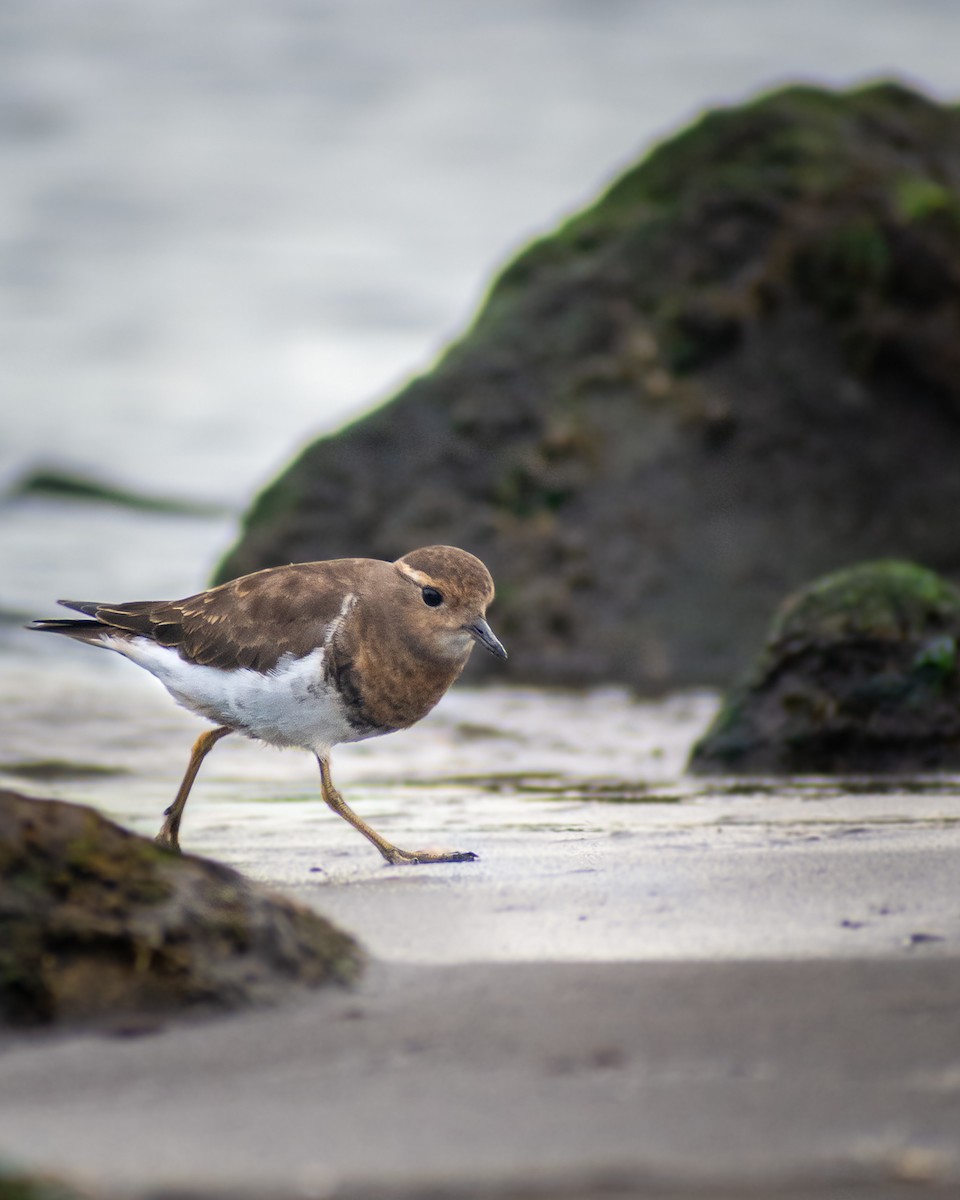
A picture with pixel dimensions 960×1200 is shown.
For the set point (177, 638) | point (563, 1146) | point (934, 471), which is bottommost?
point (563, 1146)

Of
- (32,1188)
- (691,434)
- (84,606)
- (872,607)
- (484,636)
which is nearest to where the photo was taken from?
(32,1188)

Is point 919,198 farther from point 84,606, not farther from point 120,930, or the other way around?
point 120,930

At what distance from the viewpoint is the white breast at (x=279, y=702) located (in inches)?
218

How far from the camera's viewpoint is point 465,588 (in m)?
5.68

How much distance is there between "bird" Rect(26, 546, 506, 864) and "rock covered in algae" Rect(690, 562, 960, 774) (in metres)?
1.86

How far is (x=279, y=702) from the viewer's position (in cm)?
555

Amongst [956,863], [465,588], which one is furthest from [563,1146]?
[465,588]

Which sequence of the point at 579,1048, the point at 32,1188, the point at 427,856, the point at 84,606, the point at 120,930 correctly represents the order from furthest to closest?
the point at 84,606, the point at 427,856, the point at 120,930, the point at 579,1048, the point at 32,1188

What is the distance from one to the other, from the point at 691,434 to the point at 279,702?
7.10 m

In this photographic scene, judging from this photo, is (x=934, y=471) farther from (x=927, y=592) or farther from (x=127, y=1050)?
(x=127, y=1050)

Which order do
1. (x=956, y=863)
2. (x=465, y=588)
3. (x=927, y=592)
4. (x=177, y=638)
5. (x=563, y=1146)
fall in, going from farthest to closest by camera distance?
(x=927, y=592) → (x=177, y=638) → (x=465, y=588) → (x=956, y=863) → (x=563, y=1146)

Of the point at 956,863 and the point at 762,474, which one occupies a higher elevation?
the point at 762,474

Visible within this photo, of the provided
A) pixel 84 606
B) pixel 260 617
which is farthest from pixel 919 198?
pixel 260 617

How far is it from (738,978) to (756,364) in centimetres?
959
